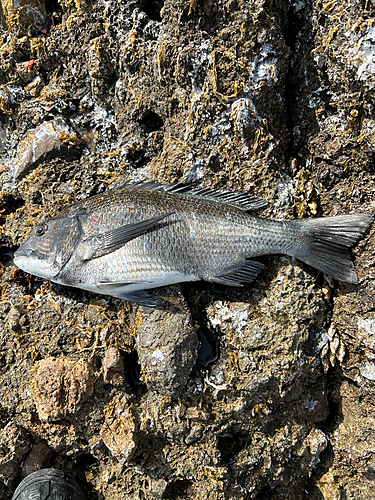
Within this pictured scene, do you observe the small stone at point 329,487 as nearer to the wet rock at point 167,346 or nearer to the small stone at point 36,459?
the wet rock at point 167,346

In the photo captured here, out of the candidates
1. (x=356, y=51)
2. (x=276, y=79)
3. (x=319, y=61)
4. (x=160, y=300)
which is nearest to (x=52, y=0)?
(x=276, y=79)

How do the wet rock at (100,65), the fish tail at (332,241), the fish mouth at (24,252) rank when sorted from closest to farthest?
the fish tail at (332,241) → the fish mouth at (24,252) → the wet rock at (100,65)

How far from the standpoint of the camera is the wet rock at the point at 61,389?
293 centimetres

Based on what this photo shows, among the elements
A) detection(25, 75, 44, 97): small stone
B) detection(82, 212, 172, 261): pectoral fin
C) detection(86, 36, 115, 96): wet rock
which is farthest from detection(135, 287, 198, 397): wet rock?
detection(25, 75, 44, 97): small stone

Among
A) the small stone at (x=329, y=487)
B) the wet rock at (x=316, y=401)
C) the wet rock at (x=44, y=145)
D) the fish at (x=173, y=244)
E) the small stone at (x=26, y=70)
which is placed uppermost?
the small stone at (x=26, y=70)

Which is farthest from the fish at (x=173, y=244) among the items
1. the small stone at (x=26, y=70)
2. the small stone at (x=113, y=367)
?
the small stone at (x=26, y=70)

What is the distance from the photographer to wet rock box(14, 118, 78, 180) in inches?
139

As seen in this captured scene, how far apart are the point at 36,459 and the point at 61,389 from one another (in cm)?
84

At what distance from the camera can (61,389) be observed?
294 centimetres

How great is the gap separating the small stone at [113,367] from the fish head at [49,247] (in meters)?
0.90

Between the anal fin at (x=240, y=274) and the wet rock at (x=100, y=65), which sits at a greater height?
the wet rock at (x=100, y=65)

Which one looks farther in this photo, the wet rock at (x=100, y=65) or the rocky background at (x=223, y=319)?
the wet rock at (x=100, y=65)

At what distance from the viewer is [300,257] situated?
3023 mm

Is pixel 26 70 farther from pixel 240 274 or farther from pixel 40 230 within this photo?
pixel 240 274
